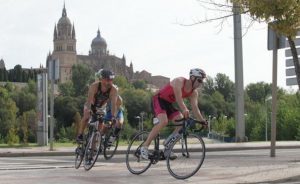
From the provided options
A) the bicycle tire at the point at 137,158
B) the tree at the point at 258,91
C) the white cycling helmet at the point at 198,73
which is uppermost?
the tree at the point at 258,91

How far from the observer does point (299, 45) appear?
26.2 metres

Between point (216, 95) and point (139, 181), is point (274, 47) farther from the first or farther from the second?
point (216, 95)

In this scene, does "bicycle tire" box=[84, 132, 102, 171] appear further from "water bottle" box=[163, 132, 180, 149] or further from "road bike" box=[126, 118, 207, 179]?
"water bottle" box=[163, 132, 180, 149]

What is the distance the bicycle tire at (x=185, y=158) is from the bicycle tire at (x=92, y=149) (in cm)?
166

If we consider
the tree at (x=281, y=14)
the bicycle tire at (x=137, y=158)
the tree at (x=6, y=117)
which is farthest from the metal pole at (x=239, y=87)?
the tree at (x=6, y=117)

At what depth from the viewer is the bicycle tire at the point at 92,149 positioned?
1027cm

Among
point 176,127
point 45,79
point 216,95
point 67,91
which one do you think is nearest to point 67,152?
point 45,79

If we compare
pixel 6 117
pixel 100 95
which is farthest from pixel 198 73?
pixel 6 117

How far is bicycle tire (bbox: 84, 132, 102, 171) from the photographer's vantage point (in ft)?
33.7

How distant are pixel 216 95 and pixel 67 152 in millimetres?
128098

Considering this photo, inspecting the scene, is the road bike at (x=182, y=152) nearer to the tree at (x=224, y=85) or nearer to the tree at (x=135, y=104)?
the tree at (x=135, y=104)

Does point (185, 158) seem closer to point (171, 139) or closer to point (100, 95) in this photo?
point (171, 139)

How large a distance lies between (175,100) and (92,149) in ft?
6.45

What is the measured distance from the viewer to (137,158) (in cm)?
975
